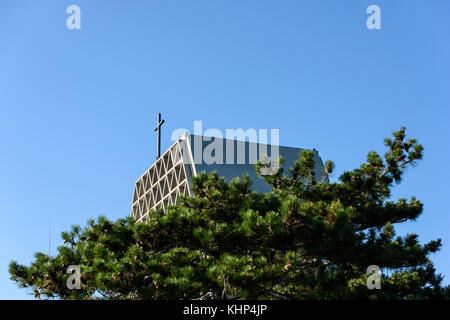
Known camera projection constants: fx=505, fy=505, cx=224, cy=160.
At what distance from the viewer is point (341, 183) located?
12641mm

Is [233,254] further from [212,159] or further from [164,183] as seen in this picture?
[164,183]

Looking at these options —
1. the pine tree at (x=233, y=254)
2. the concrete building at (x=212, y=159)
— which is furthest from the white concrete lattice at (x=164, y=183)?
the pine tree at (x=233, y=254)

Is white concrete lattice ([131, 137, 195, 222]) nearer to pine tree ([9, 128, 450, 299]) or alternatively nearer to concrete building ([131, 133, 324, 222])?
concrete building ([131, 133, 324, 222])

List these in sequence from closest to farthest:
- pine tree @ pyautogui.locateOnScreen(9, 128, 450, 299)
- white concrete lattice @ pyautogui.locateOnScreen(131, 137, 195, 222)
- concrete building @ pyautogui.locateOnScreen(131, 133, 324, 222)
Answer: pine tree @ pyautogui.locateOnScreen(9, 128, 450, 299) → concrete building @ pyautogui.locateOnScreen(131, 133, 324, 222) → white concrete lattice @ pyautogui.locateOnScreen(131, 137, 195, 222)

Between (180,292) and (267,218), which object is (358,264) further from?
(180,292)

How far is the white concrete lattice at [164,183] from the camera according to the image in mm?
30219

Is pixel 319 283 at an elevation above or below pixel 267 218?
below

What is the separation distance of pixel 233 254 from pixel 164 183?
78.5ft

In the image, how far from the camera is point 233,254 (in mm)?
10102

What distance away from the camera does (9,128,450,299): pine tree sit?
9.13 meters

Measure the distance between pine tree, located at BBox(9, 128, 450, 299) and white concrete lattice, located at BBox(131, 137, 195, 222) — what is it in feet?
59.1

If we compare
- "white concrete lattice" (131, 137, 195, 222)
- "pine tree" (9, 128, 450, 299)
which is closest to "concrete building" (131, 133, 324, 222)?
"white concrete lattice" (131, 137, 195, 222)
